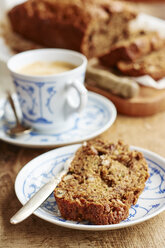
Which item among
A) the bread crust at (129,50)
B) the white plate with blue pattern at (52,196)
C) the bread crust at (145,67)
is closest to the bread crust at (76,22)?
the bread crust at (129,50)

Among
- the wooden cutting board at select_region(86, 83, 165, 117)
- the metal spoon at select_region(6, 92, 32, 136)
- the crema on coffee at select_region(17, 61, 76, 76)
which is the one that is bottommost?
the wooden cutting board at select_region(86, 83, 165, 117)

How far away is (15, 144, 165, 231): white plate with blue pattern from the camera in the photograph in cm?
119

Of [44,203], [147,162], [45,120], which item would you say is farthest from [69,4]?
[44,203]

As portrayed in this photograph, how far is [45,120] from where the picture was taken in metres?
1.99

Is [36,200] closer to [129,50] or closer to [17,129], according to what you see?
[17,129]

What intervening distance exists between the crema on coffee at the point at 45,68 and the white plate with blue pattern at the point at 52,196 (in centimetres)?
58

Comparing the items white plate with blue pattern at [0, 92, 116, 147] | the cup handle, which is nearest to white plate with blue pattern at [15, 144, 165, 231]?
white plate with blue pattern at [0, 92, 116, 147]

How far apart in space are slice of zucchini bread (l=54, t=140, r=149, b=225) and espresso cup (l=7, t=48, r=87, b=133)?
0.44 m

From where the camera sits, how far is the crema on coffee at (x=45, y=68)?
203 cm

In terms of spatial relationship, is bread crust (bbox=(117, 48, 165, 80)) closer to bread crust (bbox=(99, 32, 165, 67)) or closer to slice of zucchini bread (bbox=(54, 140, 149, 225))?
bread crust (bbox=(99, 32, 165, 67))

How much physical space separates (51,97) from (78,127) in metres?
0.24

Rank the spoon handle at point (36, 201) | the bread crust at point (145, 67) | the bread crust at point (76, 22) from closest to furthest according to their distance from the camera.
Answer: the spoon handle at point (36, 201) → the bread crust at point (145, 67) → the bread crust at point (76, 22)

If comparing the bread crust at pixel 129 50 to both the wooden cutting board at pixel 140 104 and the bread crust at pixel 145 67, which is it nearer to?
the bread crust at pixel 145 67

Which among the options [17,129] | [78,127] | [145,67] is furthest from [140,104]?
[17,129]
